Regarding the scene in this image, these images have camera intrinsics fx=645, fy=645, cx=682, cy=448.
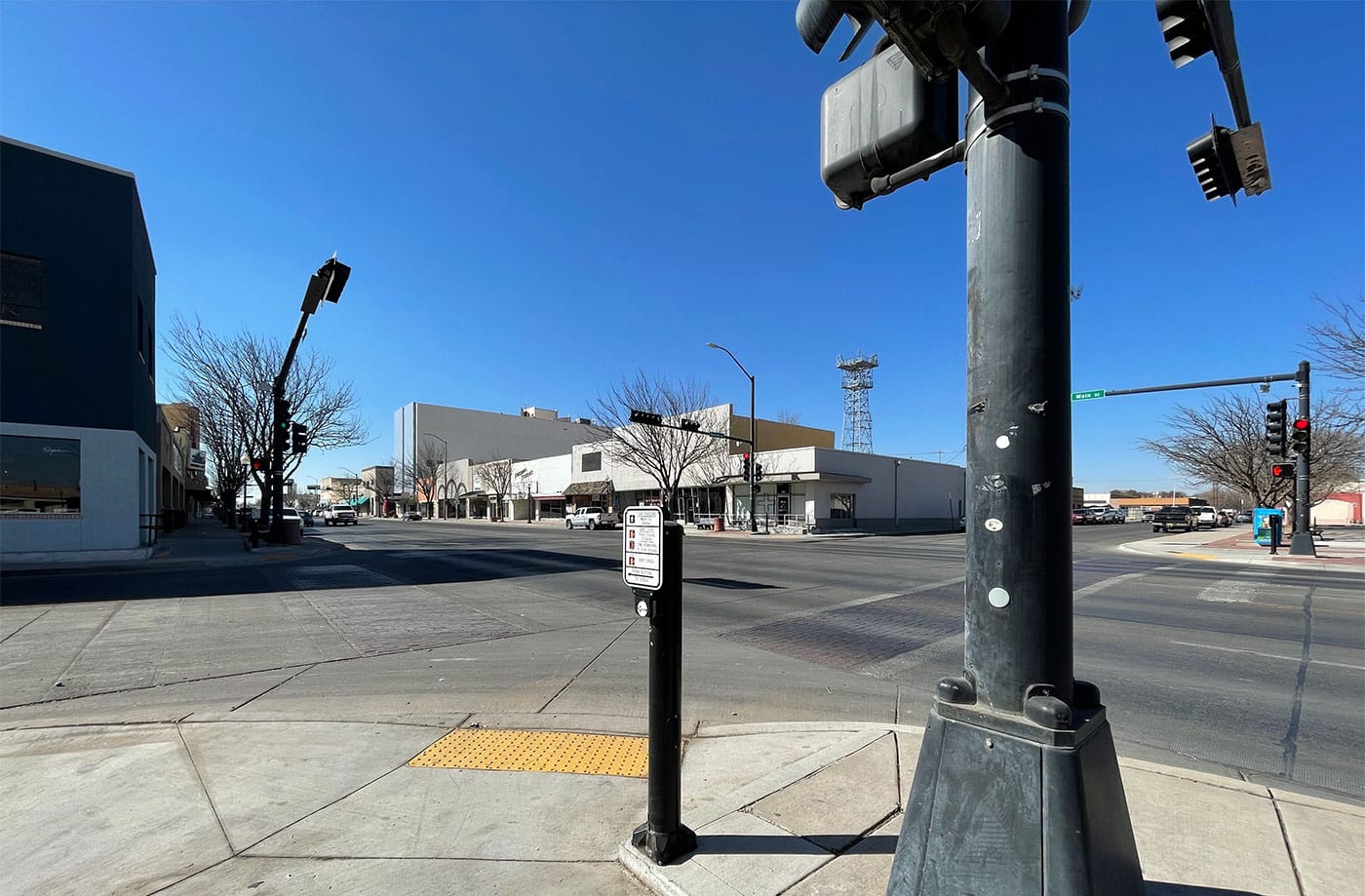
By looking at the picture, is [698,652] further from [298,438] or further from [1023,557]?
[298,438]

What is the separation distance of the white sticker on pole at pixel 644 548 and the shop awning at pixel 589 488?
54.0 m

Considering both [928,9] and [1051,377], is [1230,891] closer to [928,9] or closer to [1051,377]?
[1051,377]

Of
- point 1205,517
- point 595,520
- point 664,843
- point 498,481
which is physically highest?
point 498,481

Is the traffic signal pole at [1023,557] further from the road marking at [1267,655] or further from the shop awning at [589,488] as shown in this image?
the shop awning at [589,488]

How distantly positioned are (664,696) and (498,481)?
7492 centimetres

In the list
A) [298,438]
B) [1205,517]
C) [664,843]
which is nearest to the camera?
[664,843]

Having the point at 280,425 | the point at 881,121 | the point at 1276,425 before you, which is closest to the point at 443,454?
the point at 280,425

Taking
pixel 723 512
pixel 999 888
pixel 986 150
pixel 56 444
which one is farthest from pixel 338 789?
pixel 723 512

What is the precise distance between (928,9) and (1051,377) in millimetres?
1061

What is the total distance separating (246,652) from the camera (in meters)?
7.34

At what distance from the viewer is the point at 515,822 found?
3391 millimetres

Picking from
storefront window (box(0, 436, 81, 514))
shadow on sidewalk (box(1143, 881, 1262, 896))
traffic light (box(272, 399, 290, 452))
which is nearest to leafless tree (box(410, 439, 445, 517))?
traffic light (box(272, 399, 290, 452))

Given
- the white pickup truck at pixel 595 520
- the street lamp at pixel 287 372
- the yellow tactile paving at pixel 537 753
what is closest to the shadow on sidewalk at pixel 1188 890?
the yellow tactile paving at pixel 537 753

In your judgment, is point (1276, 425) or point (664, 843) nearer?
point (664, 843)
